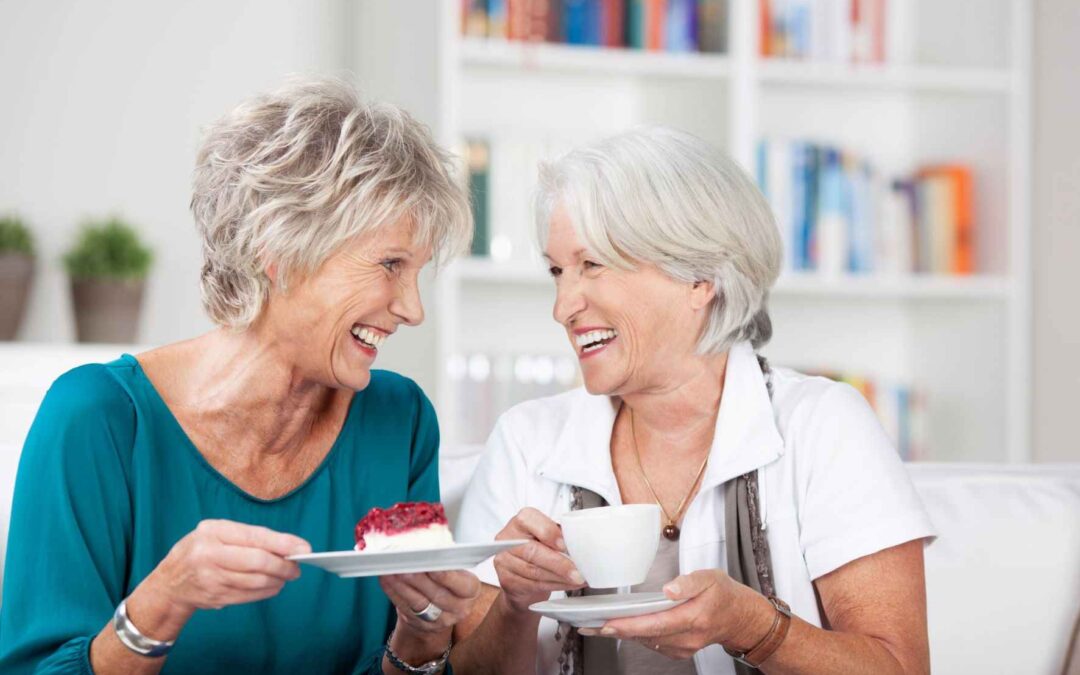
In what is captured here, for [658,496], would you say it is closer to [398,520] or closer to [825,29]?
[398,520]

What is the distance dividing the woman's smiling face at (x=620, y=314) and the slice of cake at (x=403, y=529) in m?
0.51

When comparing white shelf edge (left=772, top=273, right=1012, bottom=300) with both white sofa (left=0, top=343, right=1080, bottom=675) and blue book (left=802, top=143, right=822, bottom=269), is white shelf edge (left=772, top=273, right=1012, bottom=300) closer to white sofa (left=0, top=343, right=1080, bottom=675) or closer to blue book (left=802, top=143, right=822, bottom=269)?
blue book (left=802, top=143, right=822, bottom=269)

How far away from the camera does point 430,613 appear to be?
137 centimetres

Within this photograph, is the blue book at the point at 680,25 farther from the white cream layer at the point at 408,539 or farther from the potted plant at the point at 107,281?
the white cream layer at the point at 408,539

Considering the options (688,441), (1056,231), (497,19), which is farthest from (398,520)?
(1056,231)

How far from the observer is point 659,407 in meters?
1.80

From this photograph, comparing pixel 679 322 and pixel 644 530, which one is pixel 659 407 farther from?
pixel 644 530

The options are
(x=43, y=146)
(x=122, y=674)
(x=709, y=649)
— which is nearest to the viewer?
(x=122, y=674)

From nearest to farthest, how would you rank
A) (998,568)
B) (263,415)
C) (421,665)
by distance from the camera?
(421,665), (263,415), (998,568)

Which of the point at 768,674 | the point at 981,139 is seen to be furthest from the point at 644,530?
the point at 981,139

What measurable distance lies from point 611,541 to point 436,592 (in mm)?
191

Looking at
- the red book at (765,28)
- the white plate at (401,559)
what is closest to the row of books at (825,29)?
the red book at (765,28)

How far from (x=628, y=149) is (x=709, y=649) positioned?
670 millimetres

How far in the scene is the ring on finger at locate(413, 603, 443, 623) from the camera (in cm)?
137
